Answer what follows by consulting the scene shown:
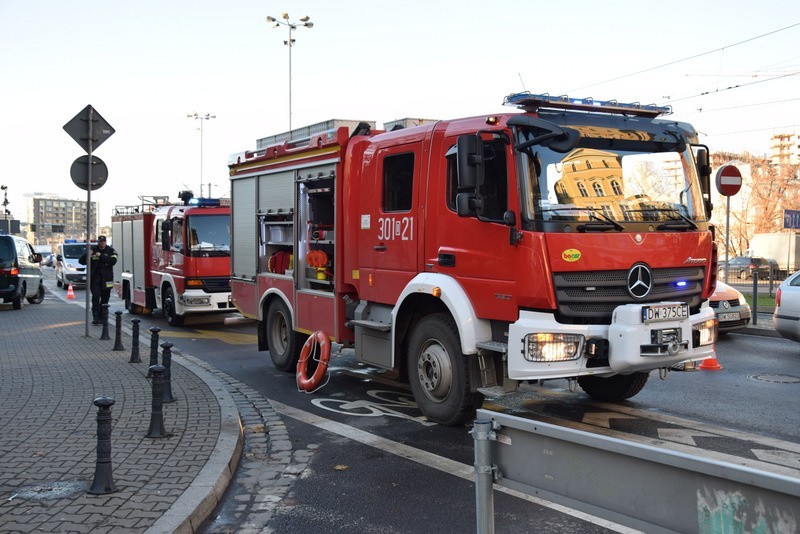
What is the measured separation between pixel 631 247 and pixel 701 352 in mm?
1302

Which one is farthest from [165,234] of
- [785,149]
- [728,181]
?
[785,149]

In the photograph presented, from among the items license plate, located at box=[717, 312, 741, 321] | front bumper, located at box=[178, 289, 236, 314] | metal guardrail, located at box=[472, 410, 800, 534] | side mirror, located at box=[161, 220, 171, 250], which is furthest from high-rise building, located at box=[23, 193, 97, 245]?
metal guardrail, located at box=[472, 410, 800, 534]

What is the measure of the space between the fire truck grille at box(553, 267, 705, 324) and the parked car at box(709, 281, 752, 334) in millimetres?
7615

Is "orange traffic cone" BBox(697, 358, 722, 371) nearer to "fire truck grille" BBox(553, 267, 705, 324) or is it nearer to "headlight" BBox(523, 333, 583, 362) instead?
"fire truck grille" BBox(553, 267, 705, 324)

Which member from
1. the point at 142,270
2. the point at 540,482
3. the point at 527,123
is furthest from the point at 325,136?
the point at 142,270

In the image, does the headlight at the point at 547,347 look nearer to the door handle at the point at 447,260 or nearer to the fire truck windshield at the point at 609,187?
the fire truck windshield at the point at 609,187

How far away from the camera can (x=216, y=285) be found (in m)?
16.2

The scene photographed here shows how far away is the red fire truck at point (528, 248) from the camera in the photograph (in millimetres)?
6355

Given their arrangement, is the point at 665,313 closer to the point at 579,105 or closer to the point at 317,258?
the point at 579,105

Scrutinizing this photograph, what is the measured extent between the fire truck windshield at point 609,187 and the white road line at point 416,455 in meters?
2.16

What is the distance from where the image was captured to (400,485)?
5.59 m

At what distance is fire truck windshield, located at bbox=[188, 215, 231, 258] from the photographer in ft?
52.6

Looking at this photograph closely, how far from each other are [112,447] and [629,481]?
16.4ft

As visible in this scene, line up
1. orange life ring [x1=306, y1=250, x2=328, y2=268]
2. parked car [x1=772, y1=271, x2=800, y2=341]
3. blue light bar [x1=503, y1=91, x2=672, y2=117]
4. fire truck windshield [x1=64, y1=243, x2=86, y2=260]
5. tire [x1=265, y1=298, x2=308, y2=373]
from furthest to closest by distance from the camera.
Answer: fire truck windshield [x1=64, y1=243, x2=86, y2=260] < parked car [x1=772, y1=271, x2=800, y2=341] < tire [x1=265, y1=298, x2=308, y2=373] < orange life ring [x1=306, y1=250, x2=328, y2=268] < blue light bar [x1=503, y1=91, x2=672, y2=117]
